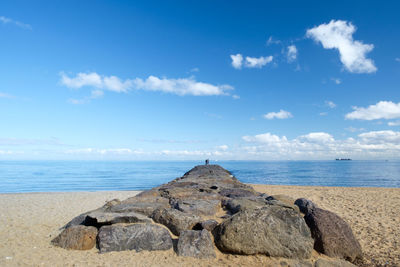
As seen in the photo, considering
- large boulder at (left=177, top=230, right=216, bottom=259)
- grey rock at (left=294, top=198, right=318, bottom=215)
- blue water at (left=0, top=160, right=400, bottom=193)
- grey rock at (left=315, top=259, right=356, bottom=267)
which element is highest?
grey rock at (left=294, top=198, right=318, bottom=215)

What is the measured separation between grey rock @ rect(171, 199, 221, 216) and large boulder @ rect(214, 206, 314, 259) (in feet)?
3.96

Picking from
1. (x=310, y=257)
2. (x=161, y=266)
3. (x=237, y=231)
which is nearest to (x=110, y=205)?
(x=161, y=266)

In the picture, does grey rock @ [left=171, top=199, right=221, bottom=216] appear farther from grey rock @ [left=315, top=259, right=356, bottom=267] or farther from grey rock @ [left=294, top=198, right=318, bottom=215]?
grey rock @ [left=315, top=259, right=356, bottom=267]

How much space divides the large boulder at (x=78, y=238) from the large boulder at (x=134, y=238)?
0.76 ft

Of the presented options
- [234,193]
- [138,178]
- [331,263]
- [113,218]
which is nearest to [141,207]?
[113,218]

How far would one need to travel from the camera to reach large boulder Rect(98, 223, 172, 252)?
5.90m

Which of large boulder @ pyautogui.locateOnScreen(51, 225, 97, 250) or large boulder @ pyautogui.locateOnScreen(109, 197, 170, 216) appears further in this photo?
large boulder @ pyautogui.locateOnScreen(109, 197, 170, 216)

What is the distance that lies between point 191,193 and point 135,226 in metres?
3.58

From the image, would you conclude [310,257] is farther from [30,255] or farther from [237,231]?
[30,255]

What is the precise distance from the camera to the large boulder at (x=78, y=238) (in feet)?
19.6

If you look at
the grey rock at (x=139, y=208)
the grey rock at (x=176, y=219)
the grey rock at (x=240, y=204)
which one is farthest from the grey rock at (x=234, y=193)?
the grey rock at (x=176, y=219)

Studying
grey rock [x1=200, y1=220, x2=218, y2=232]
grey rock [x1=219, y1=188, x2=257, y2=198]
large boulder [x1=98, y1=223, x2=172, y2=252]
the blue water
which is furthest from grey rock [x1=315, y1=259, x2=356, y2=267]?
the blue water

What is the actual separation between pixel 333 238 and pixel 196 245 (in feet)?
11.4

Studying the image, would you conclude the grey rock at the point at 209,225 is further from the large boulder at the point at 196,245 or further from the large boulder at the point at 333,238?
the large boulder at the point at 333,238
